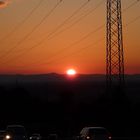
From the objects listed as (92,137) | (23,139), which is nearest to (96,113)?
(23,139)

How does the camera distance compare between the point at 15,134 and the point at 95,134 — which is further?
the point at 15,134

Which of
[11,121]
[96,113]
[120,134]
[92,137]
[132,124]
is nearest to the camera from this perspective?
[92,137]

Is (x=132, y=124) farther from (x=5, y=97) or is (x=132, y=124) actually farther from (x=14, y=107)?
(x=5, y=97)

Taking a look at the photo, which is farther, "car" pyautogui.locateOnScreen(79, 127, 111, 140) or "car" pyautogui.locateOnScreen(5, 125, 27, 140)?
"car" pyautogui.locateOnScreen(5, 125, 27, 140)

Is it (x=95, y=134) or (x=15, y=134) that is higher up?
(x=15, y=134)

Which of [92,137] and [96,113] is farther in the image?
[96,113]

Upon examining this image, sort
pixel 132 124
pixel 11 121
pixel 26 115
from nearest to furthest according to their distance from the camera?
pixel 132 124 → pixel 11 121 → pixel 26 115

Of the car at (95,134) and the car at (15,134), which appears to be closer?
the car at (95,134)

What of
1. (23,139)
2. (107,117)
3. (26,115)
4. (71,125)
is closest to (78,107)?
(26,115)

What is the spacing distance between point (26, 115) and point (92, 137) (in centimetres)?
8810

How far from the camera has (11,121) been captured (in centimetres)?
13000

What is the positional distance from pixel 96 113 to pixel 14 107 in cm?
3986

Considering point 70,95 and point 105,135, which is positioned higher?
point 70,95

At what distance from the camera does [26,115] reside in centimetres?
13850
